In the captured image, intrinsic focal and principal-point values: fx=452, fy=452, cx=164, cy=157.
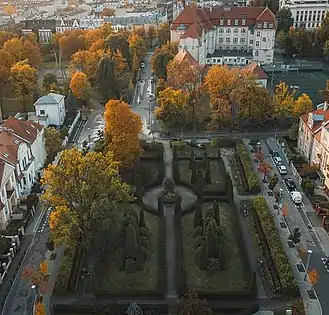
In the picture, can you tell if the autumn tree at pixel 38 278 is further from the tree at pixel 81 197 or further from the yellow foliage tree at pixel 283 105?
the yellow foliage tree at pixel 283 105

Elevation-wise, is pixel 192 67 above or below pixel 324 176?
above

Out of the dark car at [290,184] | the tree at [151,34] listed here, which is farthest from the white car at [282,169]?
the tree at [151,34]

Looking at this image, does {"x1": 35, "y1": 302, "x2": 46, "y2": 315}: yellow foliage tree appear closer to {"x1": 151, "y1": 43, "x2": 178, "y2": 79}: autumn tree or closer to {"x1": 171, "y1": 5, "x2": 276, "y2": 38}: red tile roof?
{"x1": 151, "y1": 43, "x2": 178, "y2": 79}: autumn tree

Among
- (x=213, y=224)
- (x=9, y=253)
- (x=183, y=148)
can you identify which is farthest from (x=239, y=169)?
(x=9, y=253)

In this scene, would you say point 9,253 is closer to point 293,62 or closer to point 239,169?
point 239,169

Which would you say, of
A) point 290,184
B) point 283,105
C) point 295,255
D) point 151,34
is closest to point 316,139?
point 290,184

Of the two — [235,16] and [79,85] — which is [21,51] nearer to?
[79,85]
